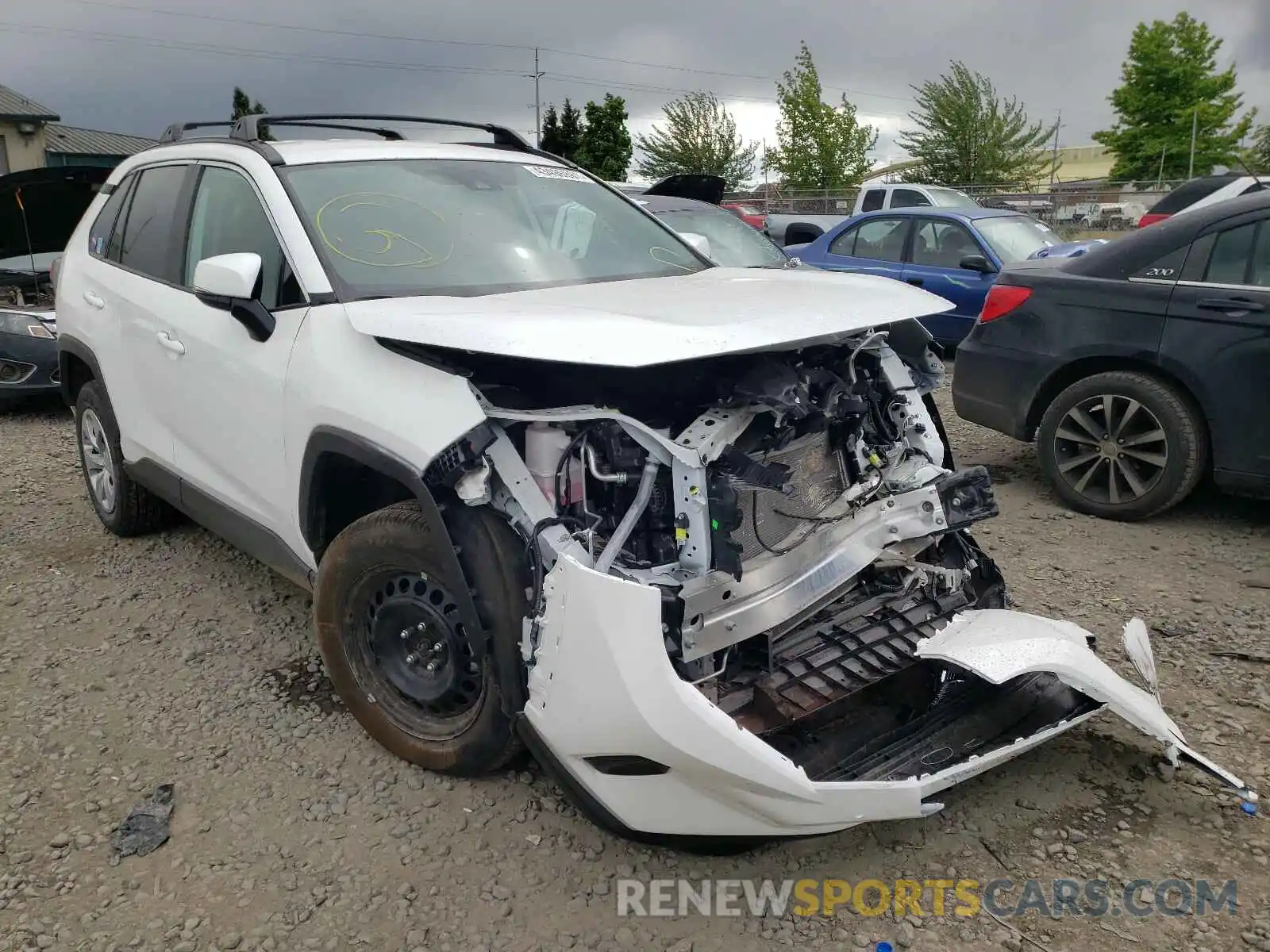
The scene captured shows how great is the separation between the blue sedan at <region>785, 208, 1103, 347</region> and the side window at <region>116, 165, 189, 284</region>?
21.5 ft

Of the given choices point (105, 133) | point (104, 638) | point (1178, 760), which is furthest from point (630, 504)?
point (105, 133)

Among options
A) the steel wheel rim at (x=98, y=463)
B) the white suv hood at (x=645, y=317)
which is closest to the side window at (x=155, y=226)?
the steel wheel rim at (x=98, y=463)

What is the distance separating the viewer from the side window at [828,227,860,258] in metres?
10.1

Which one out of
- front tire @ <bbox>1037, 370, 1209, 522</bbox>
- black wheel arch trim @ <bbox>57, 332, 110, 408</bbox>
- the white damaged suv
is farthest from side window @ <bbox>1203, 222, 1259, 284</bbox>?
black wheel arch trim @ <bbox>57, 332, 110, 408</bbox>

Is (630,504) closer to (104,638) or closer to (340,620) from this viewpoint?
(340,620)

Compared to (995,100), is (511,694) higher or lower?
lower

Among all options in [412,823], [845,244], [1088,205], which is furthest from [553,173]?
[1088,205]

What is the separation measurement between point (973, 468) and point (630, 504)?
1.16 meters

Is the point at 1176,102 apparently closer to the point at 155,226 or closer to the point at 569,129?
the point at 569,129

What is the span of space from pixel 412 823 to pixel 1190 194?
39.5ft

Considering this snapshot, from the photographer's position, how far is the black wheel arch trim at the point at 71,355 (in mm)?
4523

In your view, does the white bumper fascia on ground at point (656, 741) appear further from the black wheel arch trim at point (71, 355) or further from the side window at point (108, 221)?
the side window at point (108, 221)

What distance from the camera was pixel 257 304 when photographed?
3180 millimetres

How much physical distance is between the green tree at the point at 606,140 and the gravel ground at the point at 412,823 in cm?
3120
